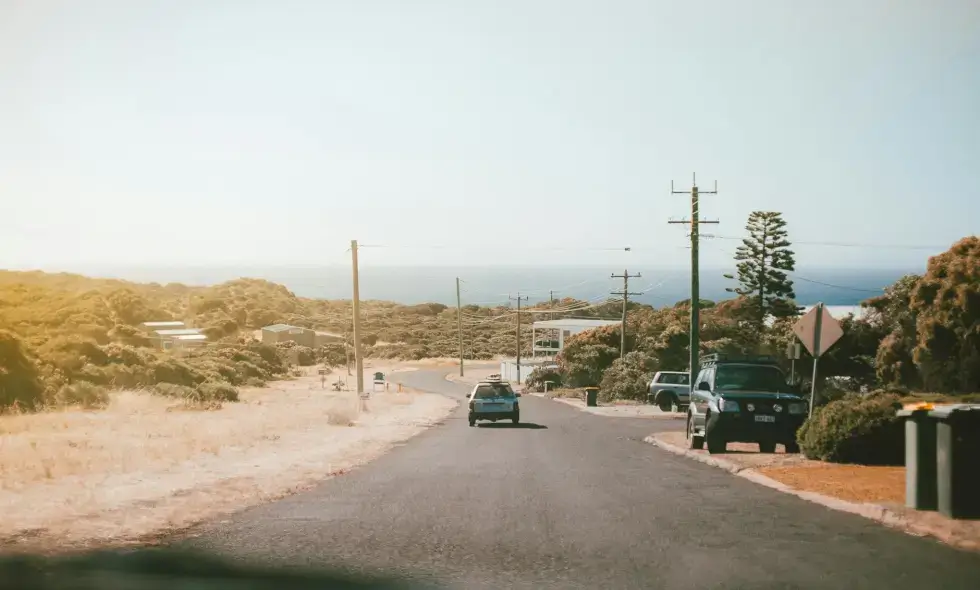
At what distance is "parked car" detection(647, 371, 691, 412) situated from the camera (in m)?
49.4

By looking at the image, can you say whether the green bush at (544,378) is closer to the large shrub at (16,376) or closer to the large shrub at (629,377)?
the large shrub at (629,377)

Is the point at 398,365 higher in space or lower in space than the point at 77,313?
lower

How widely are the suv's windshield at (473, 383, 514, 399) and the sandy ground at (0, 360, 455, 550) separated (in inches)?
104

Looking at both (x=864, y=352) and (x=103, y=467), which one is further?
(x=864, y=352)

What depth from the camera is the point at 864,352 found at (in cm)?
4544

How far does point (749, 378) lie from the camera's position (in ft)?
71.8

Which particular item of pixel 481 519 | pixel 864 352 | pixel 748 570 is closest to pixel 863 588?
pixel 748 570

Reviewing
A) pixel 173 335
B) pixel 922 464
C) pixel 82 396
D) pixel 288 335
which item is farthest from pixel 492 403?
pixel 288 335

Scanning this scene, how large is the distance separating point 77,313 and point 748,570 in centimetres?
5517

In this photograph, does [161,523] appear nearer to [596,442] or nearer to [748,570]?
[748,570]

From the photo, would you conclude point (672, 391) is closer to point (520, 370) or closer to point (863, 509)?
point (863, 509)

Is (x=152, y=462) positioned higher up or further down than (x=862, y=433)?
further down

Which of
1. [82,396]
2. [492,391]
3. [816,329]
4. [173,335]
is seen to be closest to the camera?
[816,329]

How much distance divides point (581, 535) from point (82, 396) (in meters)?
32.0
